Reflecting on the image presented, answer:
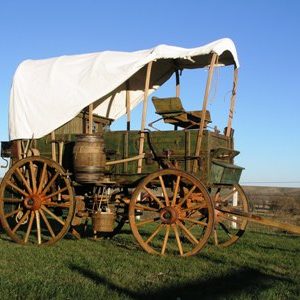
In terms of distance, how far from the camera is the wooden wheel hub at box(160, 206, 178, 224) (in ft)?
28.7

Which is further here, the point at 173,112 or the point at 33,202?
the point at 33,202

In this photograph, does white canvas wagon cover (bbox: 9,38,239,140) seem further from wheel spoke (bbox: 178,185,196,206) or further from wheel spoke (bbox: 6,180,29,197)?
wheel spoke (bbox: 178,185,196,206)

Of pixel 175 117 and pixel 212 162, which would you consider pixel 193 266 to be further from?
pixel 175 117

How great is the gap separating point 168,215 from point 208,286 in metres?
2.52

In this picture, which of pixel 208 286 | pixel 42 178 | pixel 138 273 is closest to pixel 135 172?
pixel 42 178

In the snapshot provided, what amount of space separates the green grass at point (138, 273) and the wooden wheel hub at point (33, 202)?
753mm

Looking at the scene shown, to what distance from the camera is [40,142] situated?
10.6 meters

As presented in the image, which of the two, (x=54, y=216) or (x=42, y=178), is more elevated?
(x=42, y=178)

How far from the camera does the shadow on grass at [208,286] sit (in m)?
5.80

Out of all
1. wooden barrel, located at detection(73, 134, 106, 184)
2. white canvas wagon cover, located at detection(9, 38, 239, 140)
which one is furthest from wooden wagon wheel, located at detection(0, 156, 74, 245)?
white canvas wagon cover, located at detection(9, 38, 239, 140)

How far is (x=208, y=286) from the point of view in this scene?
636 cm

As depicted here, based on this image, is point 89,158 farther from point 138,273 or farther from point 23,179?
point 138,273

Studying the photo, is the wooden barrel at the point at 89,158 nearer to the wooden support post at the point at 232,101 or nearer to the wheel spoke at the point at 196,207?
the wheel spoke at the point at 196,207

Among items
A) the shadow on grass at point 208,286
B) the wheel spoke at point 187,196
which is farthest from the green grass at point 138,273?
the wheel spoke at point 187,196
